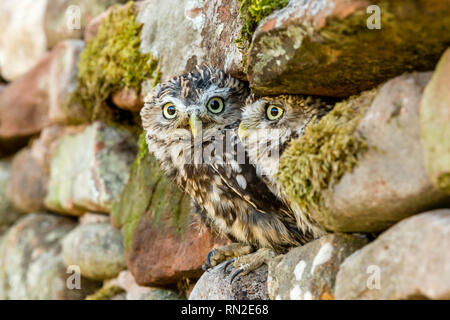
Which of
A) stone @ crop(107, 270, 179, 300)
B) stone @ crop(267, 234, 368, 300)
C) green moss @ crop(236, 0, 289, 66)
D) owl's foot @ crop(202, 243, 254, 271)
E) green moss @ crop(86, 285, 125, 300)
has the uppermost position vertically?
green moss @ crop(236, 0, 289, 66)

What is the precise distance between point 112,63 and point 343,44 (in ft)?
6.03

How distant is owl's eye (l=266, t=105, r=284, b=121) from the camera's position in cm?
175

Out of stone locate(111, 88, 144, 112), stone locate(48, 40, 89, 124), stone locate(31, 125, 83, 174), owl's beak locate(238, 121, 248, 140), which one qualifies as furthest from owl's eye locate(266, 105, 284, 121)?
stone locate(31, 125, 83, 174)

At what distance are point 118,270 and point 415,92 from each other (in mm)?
2200

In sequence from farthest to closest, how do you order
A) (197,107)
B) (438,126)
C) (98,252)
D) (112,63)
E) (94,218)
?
(94,218) → (98,252) → (112,63) → (197,107) → (438,126)

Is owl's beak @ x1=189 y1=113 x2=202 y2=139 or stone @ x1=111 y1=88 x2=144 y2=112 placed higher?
stone @ x1=111 y1=88 x2=144 y2=112

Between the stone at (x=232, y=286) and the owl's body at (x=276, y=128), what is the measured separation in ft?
0.81

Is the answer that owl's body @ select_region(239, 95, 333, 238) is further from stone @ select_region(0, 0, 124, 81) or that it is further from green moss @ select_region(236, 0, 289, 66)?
stone @ select_region(0, 0, 124, 81)

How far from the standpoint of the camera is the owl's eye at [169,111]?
209 cm

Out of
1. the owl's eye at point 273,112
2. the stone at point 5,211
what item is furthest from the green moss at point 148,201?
the stone at point 5,211

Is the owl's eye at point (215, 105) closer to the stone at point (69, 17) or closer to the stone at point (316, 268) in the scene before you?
the stone at point (316, 268)

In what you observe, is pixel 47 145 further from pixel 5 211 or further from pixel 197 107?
pixel 197 107

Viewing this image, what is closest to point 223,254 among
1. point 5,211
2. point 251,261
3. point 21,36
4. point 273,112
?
point 251,261

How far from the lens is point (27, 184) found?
12.7 ft
